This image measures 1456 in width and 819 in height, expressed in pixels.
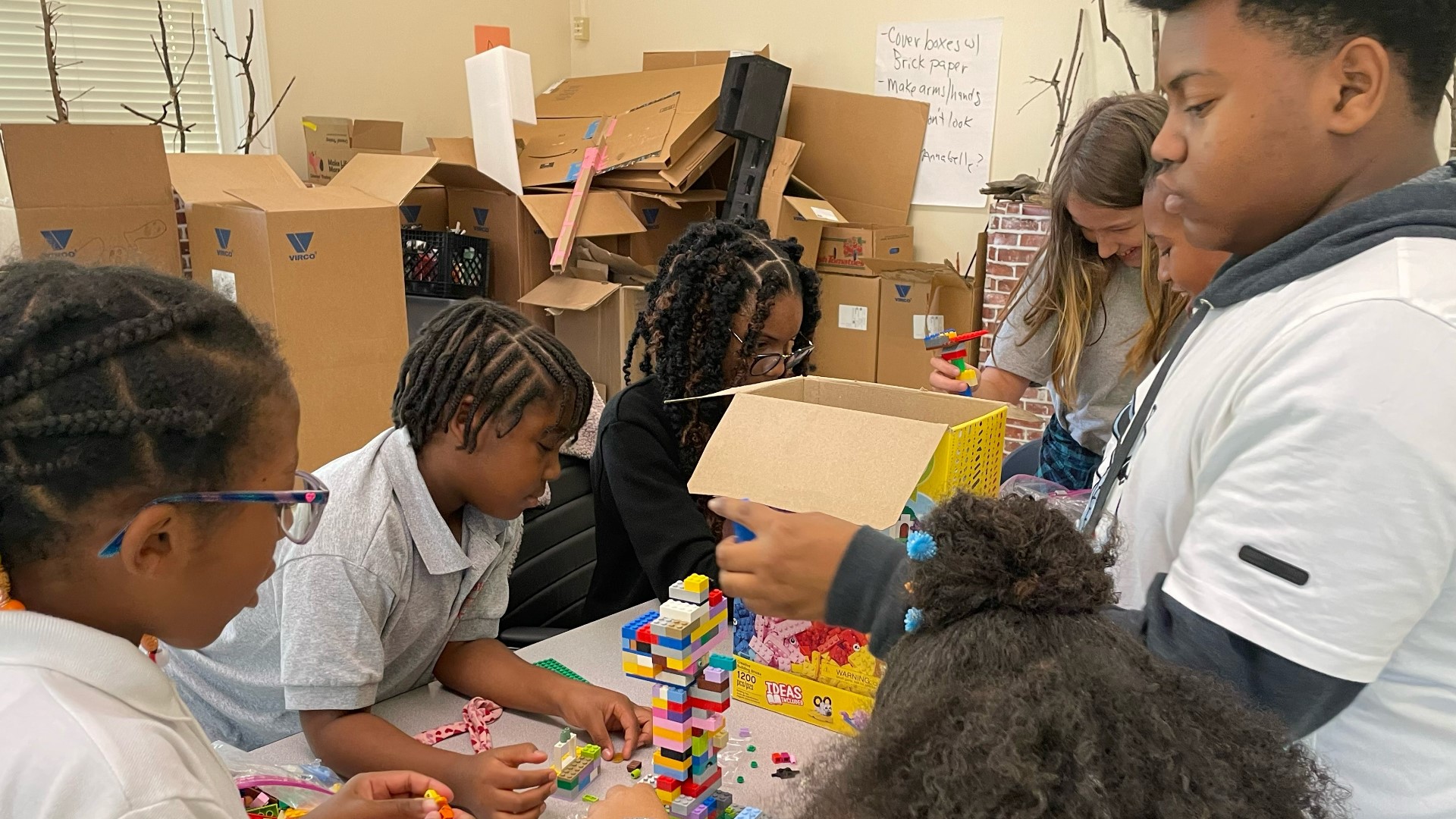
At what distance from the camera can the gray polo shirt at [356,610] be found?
1258 mm

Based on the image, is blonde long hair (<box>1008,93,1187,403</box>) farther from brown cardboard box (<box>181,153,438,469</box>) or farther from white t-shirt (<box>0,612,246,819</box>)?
brown cardboard box (<box>181,153,438,469</box>)

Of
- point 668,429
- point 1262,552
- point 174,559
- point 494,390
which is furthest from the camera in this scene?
point 668,429

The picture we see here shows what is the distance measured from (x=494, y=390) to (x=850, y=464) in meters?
0.56

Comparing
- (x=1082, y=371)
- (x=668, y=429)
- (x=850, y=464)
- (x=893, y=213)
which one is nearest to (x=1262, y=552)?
(x=850, y=464)

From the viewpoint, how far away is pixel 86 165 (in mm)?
2949

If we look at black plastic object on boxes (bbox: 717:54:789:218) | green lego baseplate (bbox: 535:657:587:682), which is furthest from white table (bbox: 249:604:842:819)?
black plastic object on boxes (bbox: 717:54:789:218)

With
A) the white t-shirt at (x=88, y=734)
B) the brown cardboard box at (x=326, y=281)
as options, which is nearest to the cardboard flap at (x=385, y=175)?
the brown cardboard box at (x=326, y=281)

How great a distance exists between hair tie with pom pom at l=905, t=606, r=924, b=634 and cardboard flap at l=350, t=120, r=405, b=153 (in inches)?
156

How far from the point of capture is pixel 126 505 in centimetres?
81

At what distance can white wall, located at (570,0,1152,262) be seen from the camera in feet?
12.0

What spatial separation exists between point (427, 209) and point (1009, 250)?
2.42 m

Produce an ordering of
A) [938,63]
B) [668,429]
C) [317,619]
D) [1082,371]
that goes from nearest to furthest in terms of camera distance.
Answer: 1. [317,619]
2. [668,429]
3. [1082,371]
4. [938,63]

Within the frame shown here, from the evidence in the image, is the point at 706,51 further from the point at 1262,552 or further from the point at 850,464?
the point at 1262,552

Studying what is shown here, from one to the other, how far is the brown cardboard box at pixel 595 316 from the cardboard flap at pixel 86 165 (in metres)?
1.39
